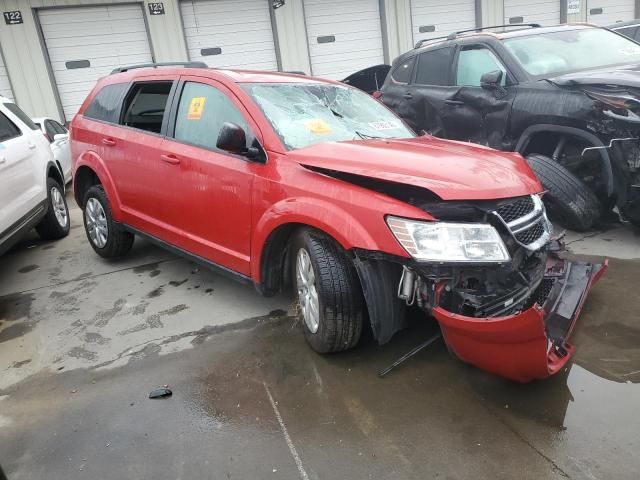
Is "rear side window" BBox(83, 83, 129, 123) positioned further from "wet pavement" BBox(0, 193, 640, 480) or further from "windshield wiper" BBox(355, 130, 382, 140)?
"windshield wiper" BBox(355, 130, 382, 140)

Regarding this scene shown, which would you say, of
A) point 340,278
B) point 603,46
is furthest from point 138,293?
point 603,46

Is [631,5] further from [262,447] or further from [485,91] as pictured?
[262,447]

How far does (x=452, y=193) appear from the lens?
246cm

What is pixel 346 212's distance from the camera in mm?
2691

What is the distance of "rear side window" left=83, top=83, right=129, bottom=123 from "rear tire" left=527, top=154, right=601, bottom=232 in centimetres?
377

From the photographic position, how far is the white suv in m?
4.70

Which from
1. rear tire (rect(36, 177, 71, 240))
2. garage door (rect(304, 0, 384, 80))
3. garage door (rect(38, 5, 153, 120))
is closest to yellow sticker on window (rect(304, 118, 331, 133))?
rear tire (rect(36, 177, 71, 240))

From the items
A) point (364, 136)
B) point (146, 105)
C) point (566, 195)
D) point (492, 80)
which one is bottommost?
point (566, 195)

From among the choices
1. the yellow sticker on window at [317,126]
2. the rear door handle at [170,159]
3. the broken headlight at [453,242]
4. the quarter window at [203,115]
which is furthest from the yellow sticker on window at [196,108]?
the broken headlight at [453,242]

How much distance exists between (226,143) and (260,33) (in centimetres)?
1130

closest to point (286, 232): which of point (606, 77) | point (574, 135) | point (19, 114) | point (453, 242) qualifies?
point (453, 242)

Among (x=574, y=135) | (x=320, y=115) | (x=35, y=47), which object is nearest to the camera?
(x=320, y=115)

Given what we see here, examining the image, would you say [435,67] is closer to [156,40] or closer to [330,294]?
[330,294]

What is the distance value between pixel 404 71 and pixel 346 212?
507 cm
